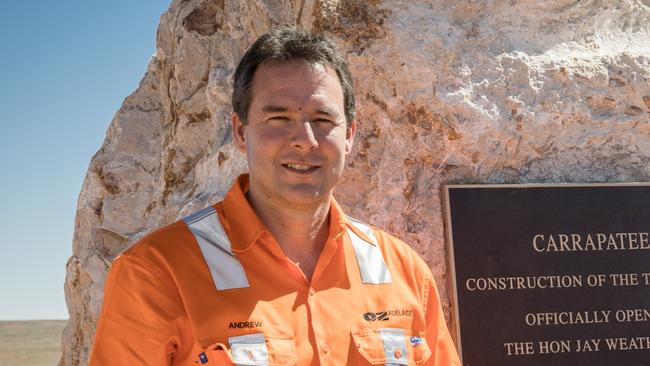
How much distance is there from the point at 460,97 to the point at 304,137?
128 centimetres

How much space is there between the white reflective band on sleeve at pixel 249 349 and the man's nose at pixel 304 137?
0.55 meters

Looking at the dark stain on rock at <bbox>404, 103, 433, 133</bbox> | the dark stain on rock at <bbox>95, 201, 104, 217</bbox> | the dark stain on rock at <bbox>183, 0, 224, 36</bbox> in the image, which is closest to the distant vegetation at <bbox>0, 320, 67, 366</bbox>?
the dark stain on rock at <bbox>95, 201, 104, 217</bbox>

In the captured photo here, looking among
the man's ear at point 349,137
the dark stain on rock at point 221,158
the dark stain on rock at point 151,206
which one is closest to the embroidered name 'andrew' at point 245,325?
the man's ear at point 349,137

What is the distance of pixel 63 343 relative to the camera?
186 inches

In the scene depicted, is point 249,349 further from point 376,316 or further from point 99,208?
point 99,208

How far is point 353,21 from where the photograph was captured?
320cm

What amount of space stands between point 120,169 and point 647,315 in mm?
3267

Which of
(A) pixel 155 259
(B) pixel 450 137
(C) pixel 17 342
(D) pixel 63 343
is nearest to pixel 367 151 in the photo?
(B) pixel 450 137

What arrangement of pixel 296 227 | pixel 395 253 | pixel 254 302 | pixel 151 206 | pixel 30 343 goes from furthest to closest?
pixel 30 343, pixel 151 206, pixel 395 253, pixel 296 227, pixel 254 302

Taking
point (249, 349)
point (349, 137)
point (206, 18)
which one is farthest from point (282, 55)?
point (206, 18)

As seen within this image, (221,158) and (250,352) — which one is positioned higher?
(221,158)

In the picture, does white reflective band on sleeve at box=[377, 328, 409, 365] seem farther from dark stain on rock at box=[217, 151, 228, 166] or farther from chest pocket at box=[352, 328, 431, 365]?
dark stain on rock at box=[217, 151, 228, 166]

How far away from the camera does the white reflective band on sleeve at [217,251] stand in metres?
2.03

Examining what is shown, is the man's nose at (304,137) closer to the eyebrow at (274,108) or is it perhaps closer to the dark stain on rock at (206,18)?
the eyebrow at (274,108)
